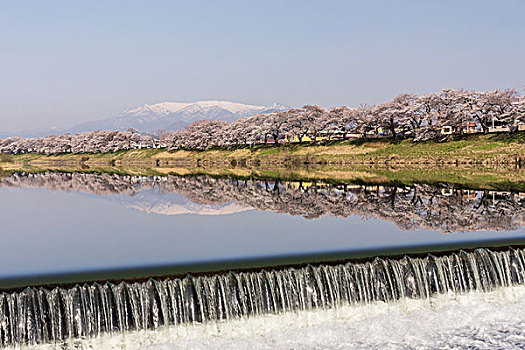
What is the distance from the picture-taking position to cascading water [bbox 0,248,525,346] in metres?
12.2

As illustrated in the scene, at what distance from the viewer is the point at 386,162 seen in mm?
78438

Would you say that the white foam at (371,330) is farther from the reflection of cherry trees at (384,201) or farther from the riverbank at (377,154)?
the riverbank at (377,154)

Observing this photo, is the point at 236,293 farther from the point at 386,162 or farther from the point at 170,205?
the point at 386,162

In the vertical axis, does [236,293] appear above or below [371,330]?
above

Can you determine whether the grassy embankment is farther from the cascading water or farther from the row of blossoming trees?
the cascading water

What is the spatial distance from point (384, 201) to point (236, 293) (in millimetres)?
21451

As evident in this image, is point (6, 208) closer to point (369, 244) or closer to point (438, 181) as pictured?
point (369, 244)

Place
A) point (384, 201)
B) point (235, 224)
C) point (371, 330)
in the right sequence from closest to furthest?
point (371, 330)
point (235, 224)
point (384, 201)

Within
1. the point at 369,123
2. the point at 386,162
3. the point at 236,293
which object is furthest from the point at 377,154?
the point at 236,293

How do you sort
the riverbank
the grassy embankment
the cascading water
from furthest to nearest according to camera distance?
1. the riverbank
2. the grassy embankment
3. the cascading water

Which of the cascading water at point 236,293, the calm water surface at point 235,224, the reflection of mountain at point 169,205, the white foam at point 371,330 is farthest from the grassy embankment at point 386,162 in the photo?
the white foam at point 371,330

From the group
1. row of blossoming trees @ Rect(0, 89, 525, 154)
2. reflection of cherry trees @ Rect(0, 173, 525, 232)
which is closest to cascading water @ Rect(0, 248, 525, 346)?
reflection of cherry trees @ Rect(0, 173, 525, 232)

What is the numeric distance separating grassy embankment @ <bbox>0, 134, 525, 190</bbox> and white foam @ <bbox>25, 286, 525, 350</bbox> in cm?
2600

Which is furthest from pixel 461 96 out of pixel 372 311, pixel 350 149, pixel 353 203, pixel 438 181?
pixel 372 311
